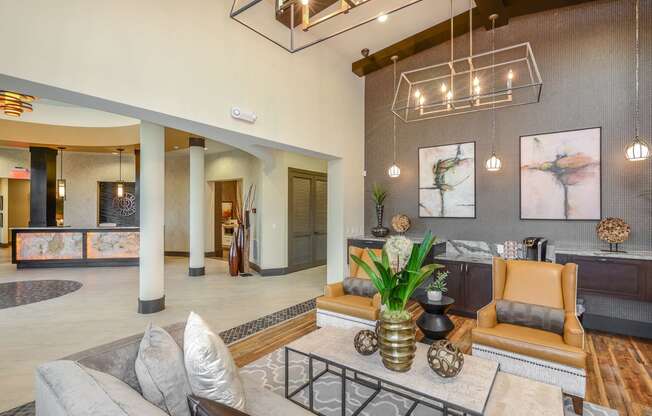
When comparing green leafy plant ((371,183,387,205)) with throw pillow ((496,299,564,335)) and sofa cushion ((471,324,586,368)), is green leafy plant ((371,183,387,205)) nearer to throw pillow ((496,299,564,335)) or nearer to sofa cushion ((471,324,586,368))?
throw pillow ((496,299,564,335))

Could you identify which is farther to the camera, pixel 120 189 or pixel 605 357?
pixel 120 189

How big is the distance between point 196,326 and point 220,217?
9.18 meters

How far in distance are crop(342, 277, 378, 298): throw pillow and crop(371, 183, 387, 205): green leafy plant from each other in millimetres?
2244

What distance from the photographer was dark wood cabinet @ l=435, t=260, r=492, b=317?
173 inches

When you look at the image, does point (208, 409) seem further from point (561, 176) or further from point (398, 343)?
point (561, 176)

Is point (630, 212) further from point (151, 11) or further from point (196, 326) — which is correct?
point (151, 11)

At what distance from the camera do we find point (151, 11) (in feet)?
10.6

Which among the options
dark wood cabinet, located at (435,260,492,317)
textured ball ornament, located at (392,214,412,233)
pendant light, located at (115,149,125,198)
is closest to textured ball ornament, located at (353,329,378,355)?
dark wood cabinet, located at (435,260,492,317)

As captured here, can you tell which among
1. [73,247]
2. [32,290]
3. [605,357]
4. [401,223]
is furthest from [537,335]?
[73,247]

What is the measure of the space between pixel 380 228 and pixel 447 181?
1.45m

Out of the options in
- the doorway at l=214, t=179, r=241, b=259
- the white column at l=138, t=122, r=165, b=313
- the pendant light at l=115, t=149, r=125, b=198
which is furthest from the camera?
the doorway at l=214, t=179, r=241, b=259

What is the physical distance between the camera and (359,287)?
13.3 feet

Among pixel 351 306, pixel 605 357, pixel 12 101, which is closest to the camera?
pixel 605 357

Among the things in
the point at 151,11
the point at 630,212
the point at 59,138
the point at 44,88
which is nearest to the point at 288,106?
the point at 151,11
